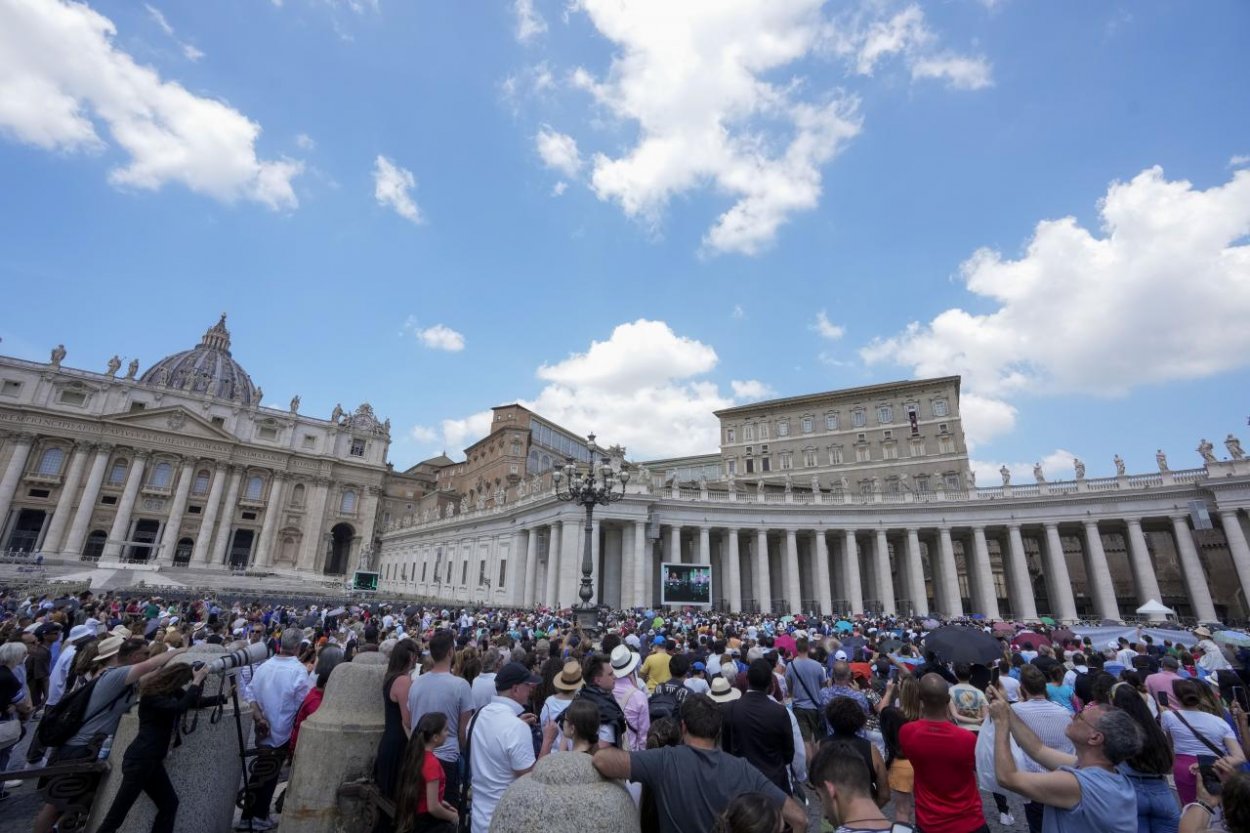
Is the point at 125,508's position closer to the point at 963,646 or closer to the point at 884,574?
the point at 884,574

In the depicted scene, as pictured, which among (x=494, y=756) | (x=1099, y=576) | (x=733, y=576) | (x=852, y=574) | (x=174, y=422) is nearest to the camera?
(x=494, y=756)

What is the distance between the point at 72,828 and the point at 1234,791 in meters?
7.04

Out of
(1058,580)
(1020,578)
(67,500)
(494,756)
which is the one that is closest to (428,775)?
(494,756)

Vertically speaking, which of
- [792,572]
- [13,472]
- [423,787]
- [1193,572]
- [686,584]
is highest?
[13,472]

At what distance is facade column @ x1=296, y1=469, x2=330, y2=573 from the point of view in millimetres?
61750

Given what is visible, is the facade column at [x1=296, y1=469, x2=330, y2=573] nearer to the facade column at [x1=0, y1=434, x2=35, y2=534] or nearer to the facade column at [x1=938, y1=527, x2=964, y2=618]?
the facade column at [x1=0, y1=434, x2=35, y2=534]

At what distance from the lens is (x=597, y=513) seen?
106ft

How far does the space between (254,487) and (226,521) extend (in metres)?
4.74

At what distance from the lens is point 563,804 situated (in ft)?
7.03

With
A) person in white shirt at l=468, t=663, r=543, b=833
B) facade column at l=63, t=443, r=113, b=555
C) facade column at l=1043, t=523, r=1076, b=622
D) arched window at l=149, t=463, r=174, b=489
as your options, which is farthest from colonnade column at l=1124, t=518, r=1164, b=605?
facade column at l=63, t=443, r=113, b=555

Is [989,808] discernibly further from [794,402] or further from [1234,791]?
[794,402]

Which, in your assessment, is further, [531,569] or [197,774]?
[531,569]

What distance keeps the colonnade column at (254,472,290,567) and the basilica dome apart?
1720 centimetres

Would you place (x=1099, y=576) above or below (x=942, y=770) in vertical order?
above
